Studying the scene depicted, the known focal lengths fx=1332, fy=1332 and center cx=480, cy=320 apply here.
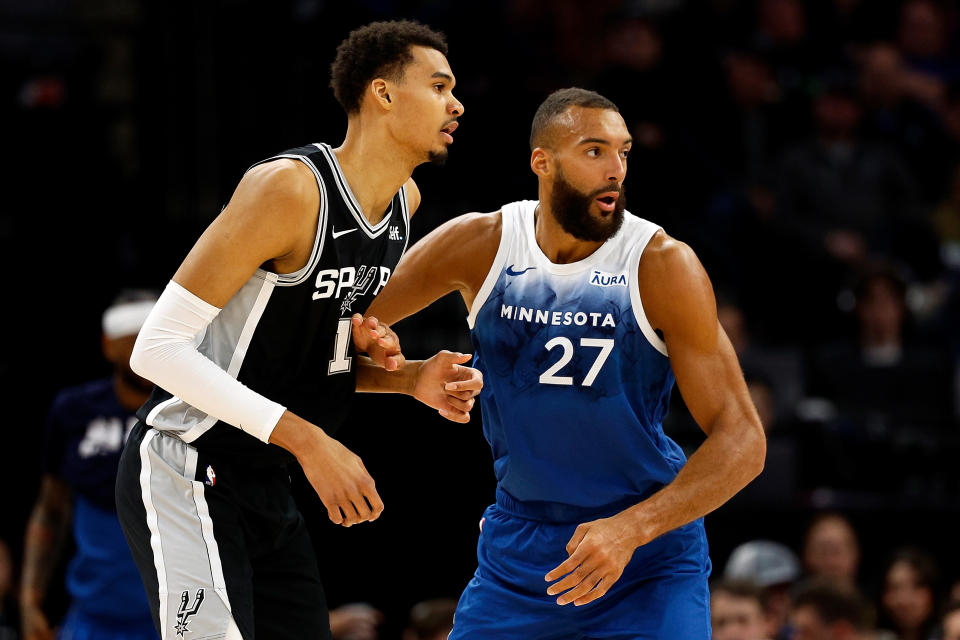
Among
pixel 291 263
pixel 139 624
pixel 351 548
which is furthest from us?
pixel 351 548

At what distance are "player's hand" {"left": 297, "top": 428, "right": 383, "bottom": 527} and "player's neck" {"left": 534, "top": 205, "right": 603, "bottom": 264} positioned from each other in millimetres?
1073

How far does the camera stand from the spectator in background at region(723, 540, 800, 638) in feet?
22.9

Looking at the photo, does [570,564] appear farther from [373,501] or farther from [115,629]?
[115,629]

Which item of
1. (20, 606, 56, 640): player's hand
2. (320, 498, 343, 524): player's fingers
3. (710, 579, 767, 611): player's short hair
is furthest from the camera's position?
(710, 579, 767, 611): player's short hair

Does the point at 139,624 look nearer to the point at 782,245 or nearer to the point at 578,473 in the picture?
the point at 578,473

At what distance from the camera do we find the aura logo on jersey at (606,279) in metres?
4.12

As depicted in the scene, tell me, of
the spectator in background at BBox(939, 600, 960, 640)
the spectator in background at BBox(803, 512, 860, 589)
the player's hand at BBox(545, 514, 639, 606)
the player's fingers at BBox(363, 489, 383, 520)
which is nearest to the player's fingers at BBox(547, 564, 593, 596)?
the player's hand at BBox(545, 514, 639, 606)

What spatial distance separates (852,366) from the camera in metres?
8.53

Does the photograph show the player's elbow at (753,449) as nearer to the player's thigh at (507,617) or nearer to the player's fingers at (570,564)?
the player's fingers at (570,564)

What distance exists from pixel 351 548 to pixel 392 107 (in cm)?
357

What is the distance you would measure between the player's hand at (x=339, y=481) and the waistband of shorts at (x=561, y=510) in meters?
0.74

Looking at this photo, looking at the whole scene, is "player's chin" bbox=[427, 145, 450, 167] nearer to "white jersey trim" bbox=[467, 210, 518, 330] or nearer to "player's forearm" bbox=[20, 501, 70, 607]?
"white jersey trim" bbox=[467, 210, 518, 330]

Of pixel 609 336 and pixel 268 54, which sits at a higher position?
pixel 268 54

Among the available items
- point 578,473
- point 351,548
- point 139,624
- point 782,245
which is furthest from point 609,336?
point 782,245
